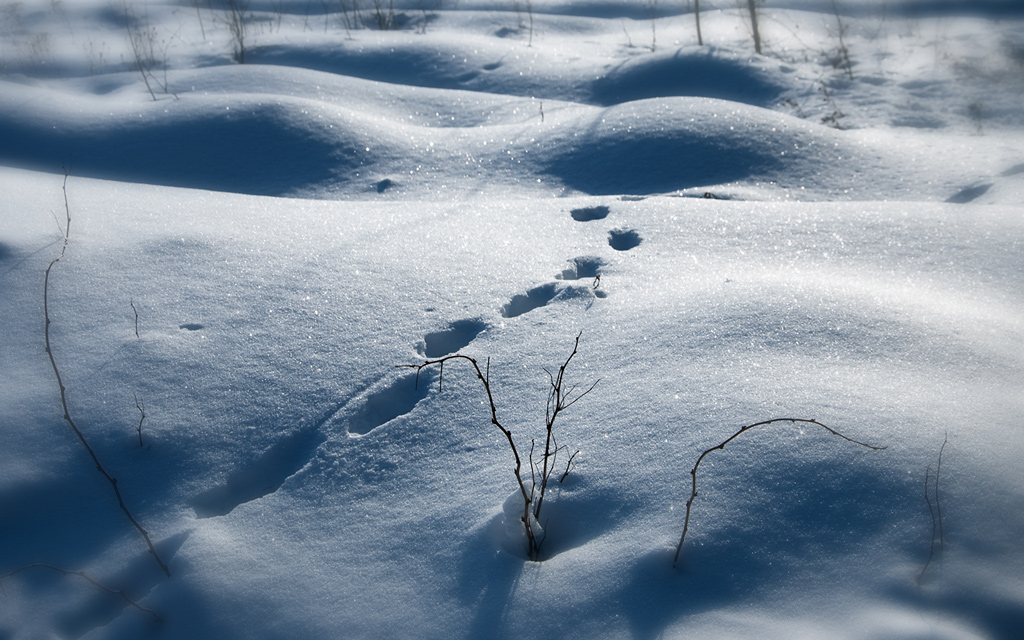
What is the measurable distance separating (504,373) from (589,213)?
51.5 inches

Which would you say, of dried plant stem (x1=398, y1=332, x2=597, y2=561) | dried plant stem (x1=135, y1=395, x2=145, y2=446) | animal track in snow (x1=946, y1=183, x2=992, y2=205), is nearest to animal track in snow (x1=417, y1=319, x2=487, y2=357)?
dried plant stem (x1=398, y1=332, x2=597, y2=561)

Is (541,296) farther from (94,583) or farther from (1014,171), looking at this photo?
(1014,171)

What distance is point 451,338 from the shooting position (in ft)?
7.02

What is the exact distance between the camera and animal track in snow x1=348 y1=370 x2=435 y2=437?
6.01 ft

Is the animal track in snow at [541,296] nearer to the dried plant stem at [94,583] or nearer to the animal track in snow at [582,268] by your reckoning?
the animal track in snow at [582,268]

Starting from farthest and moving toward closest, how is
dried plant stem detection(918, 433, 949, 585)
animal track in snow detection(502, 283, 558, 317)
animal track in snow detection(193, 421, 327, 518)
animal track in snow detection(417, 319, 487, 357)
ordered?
animal track in snow detection(502, 283, 558, 317), animal track in snow detection(417, 319, 487, 357), animal track in snow detection(193, 421, 327, 518), dried plant stem detection(918, 433, 949, 585)

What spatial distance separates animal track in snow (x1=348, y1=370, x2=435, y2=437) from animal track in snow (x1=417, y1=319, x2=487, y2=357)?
152mm

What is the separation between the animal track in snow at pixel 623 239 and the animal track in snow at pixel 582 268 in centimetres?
17

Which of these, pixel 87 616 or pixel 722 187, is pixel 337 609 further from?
pixel 722 187

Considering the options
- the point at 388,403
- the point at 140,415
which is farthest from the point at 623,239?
the point at 140,415

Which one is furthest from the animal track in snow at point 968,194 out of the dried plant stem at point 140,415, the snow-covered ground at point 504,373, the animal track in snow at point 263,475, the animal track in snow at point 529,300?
the dried plant stem at point 140,415

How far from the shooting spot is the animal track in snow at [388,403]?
1832mm

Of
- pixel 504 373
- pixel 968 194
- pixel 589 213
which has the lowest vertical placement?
pixel 968 194

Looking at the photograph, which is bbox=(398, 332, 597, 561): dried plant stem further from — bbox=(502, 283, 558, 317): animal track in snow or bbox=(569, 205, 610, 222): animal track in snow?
bbox=(569, 205, 610, 222): animal track in snow
